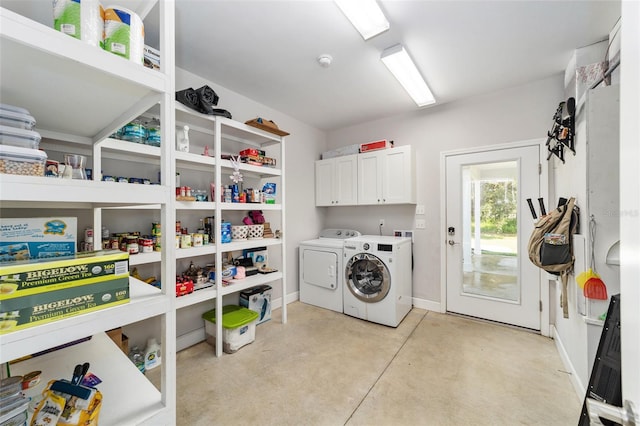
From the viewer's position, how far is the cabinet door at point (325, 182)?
12.5 feet

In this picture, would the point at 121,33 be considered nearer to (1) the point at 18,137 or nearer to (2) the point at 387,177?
(1) the point at 18,137

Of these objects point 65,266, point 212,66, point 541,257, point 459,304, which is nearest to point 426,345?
point 459,304

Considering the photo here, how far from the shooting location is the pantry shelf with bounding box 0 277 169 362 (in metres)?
0.55

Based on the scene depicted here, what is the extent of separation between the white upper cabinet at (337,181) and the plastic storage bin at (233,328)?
1.98 metres

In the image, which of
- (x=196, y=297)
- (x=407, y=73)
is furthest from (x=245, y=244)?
(x=407, y=73)

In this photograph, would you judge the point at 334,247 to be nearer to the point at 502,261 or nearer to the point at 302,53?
the point at 502,261

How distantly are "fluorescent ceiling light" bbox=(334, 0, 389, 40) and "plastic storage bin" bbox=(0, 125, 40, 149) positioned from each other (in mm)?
1644

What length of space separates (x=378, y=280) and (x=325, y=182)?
1680 mm

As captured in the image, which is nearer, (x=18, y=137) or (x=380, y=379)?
(x=18, y=137)

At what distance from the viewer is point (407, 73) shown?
7.89 feet

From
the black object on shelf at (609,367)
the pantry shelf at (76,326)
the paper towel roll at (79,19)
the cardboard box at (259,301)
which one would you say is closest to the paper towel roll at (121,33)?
the paper towel roll at (79,19)

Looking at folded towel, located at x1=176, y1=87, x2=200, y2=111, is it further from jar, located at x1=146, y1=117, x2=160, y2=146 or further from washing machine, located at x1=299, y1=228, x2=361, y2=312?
washing machine, located at x1=299, y1=228, x2=361, y2=312

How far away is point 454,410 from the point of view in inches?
64.1

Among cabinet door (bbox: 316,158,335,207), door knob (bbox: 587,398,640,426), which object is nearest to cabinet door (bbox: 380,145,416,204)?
Result: cabinet door (bbox: 316,158,335,207)
